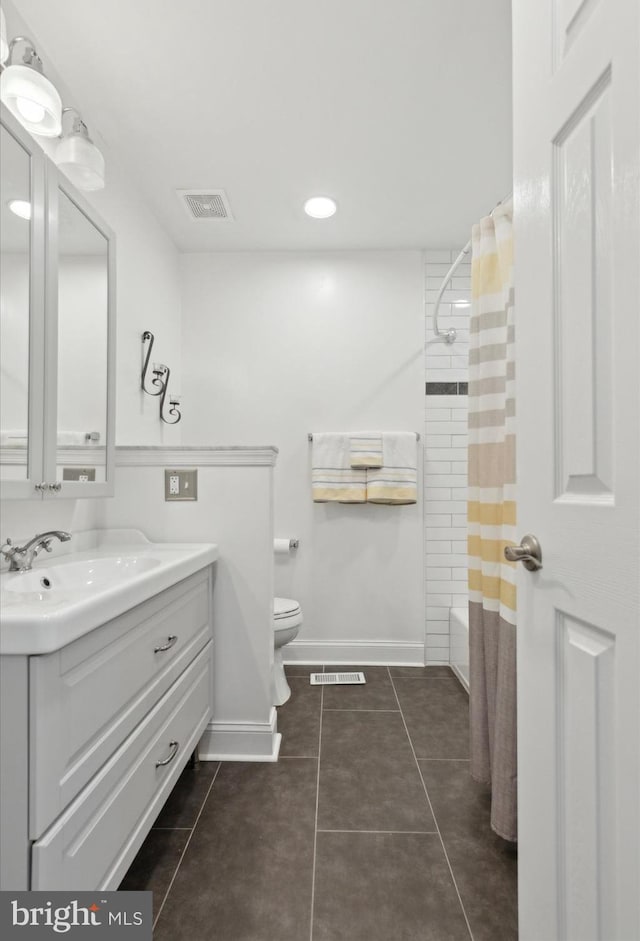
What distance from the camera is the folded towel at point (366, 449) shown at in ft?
9.37

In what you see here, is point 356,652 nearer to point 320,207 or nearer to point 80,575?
point 80,575

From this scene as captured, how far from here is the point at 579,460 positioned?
756 mm

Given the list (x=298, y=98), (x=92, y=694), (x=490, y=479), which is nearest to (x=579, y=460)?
(x=490, y=479)

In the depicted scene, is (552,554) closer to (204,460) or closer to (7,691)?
(7,691)

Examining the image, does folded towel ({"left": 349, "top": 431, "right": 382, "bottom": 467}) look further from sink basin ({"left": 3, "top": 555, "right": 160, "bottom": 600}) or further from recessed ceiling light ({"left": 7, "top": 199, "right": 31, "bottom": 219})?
recessed ceiling light ({"left": 7, "top": 199, "right": 31, "bottom": 219})

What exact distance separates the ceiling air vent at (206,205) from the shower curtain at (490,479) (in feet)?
4.74

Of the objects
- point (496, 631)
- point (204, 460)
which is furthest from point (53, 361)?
point (496, 631)

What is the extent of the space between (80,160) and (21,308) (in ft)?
1.97

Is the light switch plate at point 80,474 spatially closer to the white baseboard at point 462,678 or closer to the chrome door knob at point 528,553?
the chrome door knob at point 528,553

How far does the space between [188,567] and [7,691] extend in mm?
747

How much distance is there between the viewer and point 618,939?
25.9 inches

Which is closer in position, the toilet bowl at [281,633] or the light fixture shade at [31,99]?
the light fixture shade at [31,99]

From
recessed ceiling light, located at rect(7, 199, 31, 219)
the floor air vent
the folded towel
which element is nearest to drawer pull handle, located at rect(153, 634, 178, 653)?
recessed ceiling light, located at rect(7, 199, 31, 219)

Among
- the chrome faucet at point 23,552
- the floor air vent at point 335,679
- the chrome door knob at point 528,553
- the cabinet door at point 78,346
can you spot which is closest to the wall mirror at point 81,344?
the cabinet door at point 78,346
